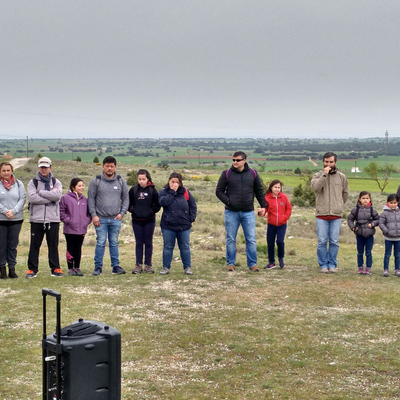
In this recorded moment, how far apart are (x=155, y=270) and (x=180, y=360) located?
4856 mm

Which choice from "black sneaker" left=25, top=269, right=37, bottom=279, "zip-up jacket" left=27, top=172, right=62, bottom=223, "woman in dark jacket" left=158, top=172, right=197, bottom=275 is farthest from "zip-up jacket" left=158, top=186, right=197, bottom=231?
"black sneaker" left=25, top=269, right=37, bottom=279

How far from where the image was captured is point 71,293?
343 inches

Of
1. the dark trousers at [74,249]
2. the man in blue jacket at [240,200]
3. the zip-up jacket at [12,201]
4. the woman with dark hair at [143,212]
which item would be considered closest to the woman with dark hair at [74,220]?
the dark trousers at [74,249]

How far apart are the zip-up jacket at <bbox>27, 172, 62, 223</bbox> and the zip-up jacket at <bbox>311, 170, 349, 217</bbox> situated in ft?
14.2

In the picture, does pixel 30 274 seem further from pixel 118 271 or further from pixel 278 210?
pixel 278 210

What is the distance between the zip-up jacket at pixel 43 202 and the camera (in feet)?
32.3

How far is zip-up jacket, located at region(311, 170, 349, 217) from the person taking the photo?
1054 cm

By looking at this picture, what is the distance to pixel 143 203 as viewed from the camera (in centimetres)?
1059

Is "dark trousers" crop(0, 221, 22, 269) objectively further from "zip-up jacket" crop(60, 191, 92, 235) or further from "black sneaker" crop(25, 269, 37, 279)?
"zip-up jacket" crop(60, 191, 92, 235)

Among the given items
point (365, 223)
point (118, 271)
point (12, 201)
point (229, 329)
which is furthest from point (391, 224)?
point (12, 201)

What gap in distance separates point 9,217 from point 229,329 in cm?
442

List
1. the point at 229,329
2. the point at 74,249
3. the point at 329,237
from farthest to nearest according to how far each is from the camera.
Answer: the point at 329,237, the point at 74,249, the point at 229,329

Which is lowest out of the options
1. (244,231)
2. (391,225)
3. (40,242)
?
(40,242)

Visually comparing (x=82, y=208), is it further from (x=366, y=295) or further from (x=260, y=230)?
(x=260, y=230)
